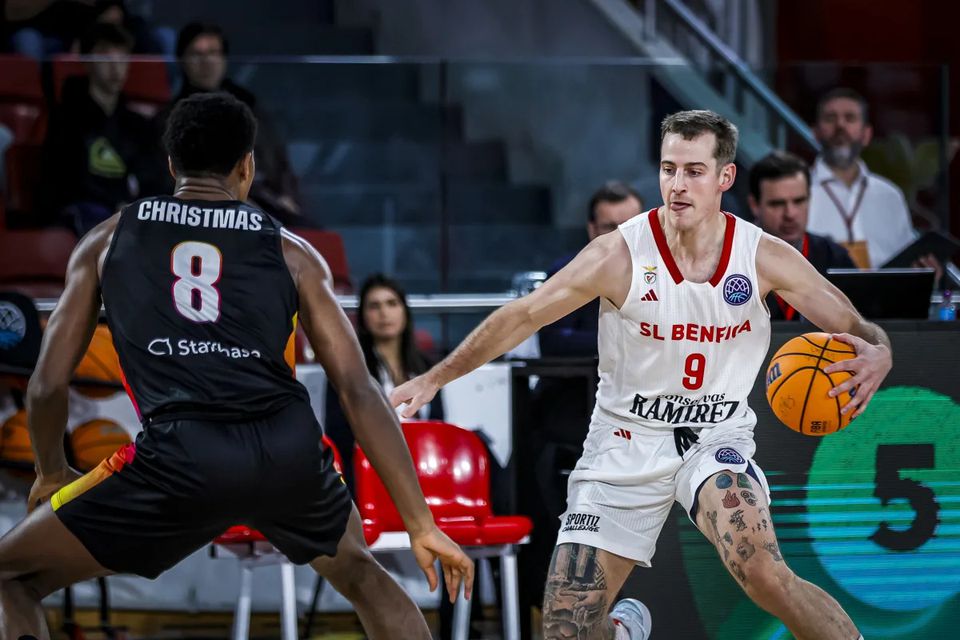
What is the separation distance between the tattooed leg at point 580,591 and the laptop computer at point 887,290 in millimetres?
1925

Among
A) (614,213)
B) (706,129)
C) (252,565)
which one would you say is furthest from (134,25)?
(706,129)

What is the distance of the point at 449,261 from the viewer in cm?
751

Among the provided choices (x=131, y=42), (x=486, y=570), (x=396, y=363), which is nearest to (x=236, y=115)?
(x=396, y=363)

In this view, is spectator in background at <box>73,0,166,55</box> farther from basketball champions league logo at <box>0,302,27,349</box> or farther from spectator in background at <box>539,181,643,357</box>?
spectator in background at <box>539,181,643,357</box>

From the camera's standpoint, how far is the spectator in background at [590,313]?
6.20 meters

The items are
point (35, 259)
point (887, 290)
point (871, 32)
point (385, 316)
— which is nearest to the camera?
point (887, 290)

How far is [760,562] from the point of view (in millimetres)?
3938

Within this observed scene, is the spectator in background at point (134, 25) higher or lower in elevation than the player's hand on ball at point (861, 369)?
higher

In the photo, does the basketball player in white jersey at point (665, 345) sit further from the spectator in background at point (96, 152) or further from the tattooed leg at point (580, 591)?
the spectator in background at point (96, 152)

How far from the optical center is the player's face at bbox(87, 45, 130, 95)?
7.44 metres

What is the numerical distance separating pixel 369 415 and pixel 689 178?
1477mm

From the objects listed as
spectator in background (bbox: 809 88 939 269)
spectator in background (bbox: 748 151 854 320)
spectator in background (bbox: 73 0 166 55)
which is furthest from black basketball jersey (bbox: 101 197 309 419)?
spectator in background (bbox: 73 0 166 55)

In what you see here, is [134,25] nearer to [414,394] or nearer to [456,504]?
[456,504]

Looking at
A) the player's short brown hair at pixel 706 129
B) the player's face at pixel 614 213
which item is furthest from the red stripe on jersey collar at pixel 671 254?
the player's face at pixel 614 213
